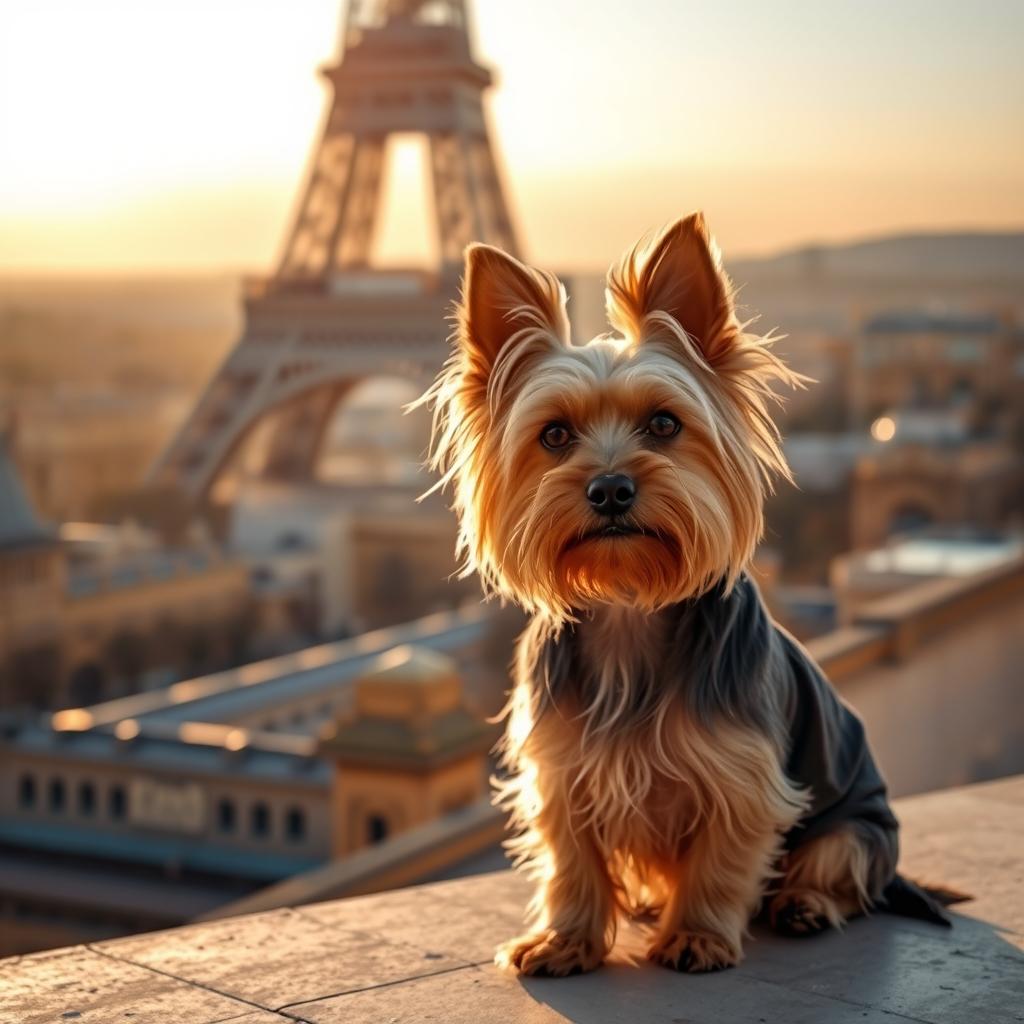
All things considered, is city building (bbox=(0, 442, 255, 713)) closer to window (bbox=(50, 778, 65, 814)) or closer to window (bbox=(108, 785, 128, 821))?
window (bbox=(50, 778, 65, 814))

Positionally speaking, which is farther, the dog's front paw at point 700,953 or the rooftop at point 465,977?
the dog's front paw at point 700,953

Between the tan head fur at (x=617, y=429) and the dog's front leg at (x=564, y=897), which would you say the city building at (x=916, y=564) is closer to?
the dog's front leg at (x=564, y=897)

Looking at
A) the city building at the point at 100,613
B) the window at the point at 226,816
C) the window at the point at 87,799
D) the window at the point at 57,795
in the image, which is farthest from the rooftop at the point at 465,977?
the city building at the point at 100,613

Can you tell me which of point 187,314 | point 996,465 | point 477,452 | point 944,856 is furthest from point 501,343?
point 187,314

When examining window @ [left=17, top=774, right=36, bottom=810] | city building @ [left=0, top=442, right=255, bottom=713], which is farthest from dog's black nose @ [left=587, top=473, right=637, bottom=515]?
city building @ [left=0, top=442, right=255, bottom=713]

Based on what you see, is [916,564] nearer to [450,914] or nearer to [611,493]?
[450,914]

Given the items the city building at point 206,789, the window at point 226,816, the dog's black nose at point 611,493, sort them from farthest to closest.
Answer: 1. the window at point 226,816
2. the city building at point 206,789
3. the dog's black nose at point 611,493

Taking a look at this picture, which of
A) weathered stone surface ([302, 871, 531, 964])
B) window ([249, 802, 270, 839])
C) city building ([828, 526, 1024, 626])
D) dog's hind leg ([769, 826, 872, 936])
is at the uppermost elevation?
dog's hind leg ([769, 826, 872, 936])
